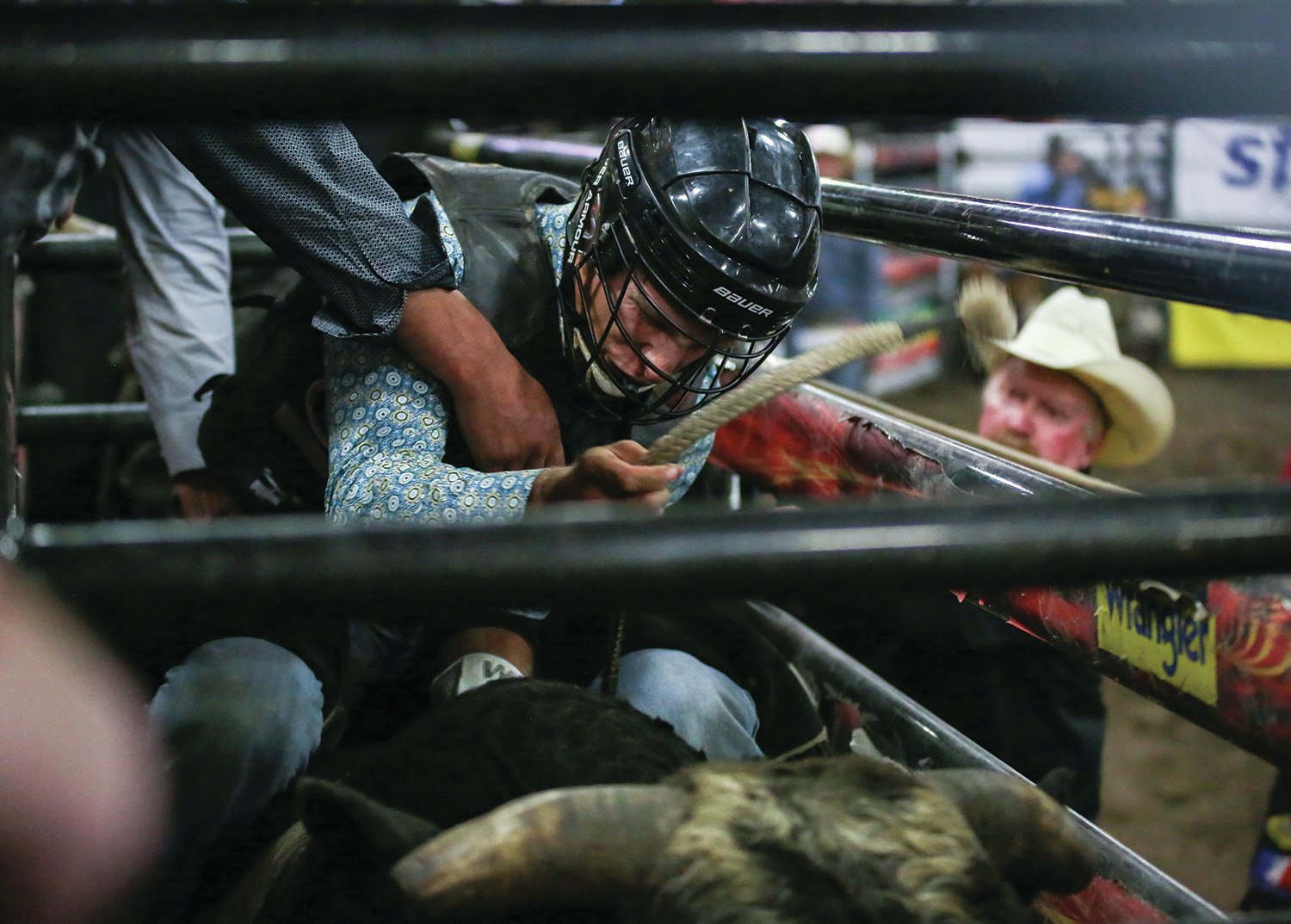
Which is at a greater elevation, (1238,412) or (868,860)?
(868,860)

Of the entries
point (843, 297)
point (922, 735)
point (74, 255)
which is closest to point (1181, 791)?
point (922, 735)

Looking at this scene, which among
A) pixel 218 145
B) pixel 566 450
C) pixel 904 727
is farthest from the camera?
pixel 566 450

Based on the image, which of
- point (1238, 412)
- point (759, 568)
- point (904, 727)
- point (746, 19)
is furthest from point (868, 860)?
point (1238, 412)

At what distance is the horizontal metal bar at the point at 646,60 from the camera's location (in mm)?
666

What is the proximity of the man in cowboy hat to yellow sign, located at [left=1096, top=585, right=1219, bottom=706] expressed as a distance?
0.74 m

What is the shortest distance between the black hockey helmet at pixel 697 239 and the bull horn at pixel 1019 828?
0.78 m

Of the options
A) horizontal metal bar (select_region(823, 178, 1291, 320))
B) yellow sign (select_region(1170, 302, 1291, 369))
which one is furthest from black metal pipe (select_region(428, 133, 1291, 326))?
yellow sign (select_region(1170, 302, 1291, 369))

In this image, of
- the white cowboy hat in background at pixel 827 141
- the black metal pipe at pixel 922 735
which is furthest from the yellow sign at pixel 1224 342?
the black metal pipe at pixel 922 735

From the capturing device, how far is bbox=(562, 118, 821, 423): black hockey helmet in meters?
1.62

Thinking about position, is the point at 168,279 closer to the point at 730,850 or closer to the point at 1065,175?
the point at 730,850

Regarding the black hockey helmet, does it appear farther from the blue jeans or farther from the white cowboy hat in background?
the white cowboy hat in background

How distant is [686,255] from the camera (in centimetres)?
161

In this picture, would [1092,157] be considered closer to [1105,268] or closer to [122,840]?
[1105,268]

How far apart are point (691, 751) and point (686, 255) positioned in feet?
2.10
